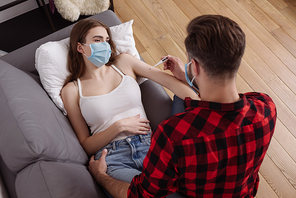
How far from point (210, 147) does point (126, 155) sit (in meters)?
0.66

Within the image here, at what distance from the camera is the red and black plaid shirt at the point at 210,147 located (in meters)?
0.79

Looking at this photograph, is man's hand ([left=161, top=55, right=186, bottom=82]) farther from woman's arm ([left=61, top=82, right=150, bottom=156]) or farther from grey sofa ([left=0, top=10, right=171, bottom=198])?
grey sofa ([left=0, top=10, right=171, bottom=198])

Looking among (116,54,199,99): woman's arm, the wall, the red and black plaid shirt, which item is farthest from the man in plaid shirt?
the wall

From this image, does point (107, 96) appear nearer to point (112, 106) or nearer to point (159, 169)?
point (112, 106)

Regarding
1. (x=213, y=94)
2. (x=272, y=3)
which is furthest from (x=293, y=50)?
(x=213, y=94)

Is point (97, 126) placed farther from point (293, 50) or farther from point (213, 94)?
point (293, 50)

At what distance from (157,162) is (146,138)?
21.9 inches

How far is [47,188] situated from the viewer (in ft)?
3.10

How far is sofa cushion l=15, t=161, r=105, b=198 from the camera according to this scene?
94cm

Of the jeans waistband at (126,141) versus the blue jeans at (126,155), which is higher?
the jeans waistband at (126,141)

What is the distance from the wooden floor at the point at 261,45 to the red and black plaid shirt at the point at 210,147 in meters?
1.01

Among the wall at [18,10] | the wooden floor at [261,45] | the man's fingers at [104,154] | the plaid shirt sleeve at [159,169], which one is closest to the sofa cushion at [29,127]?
the man's fingers at [104,154]

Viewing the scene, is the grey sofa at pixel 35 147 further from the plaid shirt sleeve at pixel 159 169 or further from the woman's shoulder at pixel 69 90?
the plaid shirt sleeve at pixel 159 169

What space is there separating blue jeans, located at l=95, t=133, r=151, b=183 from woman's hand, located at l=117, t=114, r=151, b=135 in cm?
4
